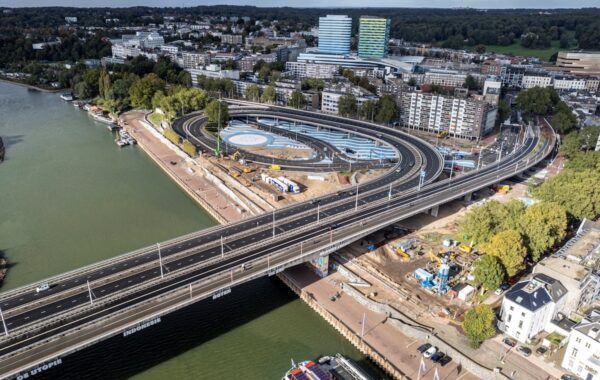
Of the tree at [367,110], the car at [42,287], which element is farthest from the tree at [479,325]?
the tree at [367,110]

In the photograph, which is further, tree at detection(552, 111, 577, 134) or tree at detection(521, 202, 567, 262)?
tree at detection(552, 111, 577, 134)

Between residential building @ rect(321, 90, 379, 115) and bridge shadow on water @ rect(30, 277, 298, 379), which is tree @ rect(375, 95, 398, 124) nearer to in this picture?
residential building @ rect(321, 90, 379, 115)

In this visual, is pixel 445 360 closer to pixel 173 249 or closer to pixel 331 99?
pixel 173 249

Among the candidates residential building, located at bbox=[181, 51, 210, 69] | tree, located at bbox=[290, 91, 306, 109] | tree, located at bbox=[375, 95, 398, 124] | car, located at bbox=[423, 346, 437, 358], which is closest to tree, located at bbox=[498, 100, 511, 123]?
tree, located at bbox=[375, 95, 398, 124]

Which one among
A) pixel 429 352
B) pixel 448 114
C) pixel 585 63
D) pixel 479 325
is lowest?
pixel 429 352

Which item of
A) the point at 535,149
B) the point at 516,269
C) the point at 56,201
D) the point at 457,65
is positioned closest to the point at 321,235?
the point at 516,269

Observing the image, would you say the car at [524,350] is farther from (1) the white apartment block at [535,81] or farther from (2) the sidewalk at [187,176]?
(1) the white apartment block at [535,81]

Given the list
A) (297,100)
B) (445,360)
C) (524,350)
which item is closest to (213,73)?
(297,100)
